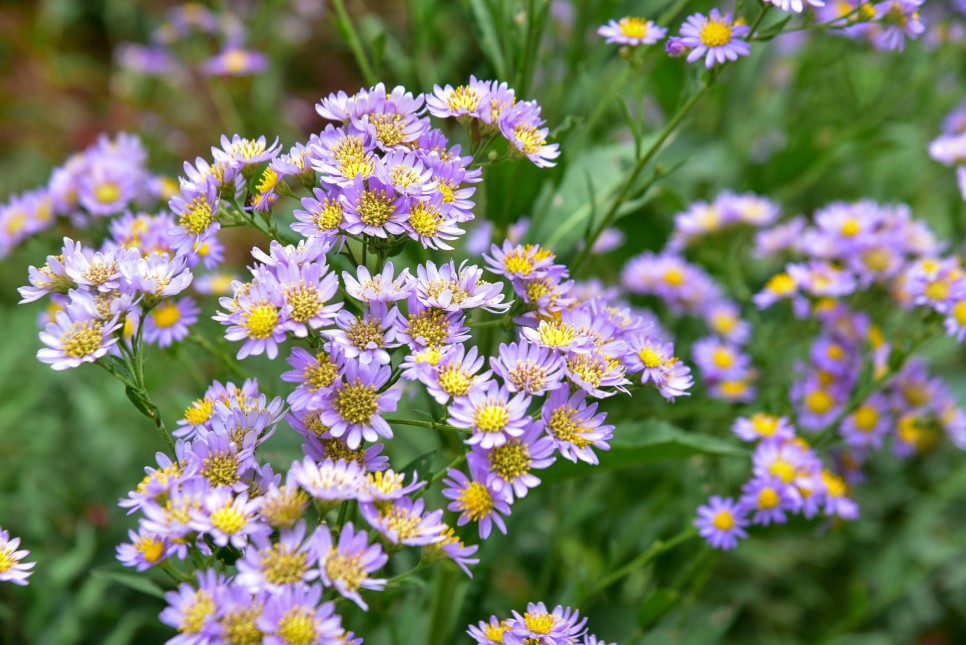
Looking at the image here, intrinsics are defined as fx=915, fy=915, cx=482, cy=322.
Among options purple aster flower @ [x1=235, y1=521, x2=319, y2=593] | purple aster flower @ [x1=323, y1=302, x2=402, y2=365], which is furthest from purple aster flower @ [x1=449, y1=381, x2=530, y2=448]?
purple aster flower @ [x1=235, y1=521, x2=319, y2=593]

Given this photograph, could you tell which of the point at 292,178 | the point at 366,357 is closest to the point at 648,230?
the point at 292,178

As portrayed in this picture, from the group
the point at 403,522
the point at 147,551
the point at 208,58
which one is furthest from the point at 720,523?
the point at 208,58

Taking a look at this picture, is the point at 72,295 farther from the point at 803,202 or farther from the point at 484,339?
the point at 803,202

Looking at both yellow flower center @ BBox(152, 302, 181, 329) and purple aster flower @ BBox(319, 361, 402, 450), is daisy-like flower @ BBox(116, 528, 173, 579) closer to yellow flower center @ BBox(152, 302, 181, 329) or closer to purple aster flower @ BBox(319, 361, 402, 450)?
purple aster flower @ BBox(319, 361, 402, 450)

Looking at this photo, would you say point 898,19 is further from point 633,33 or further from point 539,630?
point 539,630

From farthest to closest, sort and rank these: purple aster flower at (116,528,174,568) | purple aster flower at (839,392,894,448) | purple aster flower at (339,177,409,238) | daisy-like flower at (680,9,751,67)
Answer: purple aster flower at (839,392,894,448) → daisy-like flower at (680,9,751,67) → purple aster flower at (339,177,409,238) → purple aster flower at (116,528,174,568)

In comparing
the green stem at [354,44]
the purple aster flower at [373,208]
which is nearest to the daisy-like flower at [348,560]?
the purple aster flower at [373,208]

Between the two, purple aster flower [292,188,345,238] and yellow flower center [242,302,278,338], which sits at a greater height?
purple aster flower [292,188,345,238]
